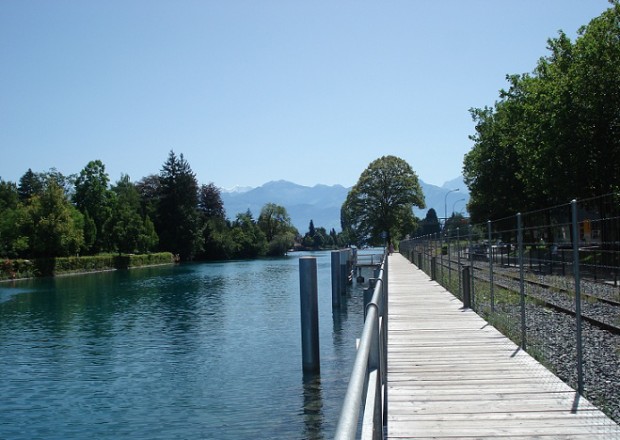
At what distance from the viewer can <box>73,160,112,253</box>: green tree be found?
79.8 metres

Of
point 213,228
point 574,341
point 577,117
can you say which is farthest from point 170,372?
point 213,228

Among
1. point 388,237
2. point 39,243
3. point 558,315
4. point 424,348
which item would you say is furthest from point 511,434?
point 388,237

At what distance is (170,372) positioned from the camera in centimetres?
1448

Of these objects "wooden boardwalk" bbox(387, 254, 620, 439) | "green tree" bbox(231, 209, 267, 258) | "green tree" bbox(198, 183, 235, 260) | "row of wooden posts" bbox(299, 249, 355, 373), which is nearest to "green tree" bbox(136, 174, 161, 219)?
"green tree" bbox(198, 183, 235, 260)

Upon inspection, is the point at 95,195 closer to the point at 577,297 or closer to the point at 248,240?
the point at 248,240

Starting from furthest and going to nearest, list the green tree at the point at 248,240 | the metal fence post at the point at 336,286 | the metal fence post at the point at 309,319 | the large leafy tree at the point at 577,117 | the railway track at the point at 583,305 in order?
1. the green tree at the point at 248,240
2. the metal fence post at the point at 336,286
3. the large leafy tree at the point at 577,117
4. the metal fence post at the point at 309,319
5. the railway track at the point at 583,305

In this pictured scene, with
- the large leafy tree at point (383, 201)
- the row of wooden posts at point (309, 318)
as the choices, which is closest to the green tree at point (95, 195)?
the large leafy tree at point (383, 201)

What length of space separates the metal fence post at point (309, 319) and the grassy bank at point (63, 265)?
143 ft

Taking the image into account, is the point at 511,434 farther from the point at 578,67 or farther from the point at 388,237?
the point at 388,237

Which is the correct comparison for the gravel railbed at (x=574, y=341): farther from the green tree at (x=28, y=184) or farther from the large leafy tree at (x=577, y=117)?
the green tree at (x=28, y=184)

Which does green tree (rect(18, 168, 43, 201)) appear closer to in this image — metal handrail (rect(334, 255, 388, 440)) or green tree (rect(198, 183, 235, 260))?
green tree (rect(198, 183, 235, 260))

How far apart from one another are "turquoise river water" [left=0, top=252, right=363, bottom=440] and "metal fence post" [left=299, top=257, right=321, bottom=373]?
37 cm

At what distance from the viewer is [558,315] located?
44.0 ft

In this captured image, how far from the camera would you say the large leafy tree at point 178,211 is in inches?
3698
